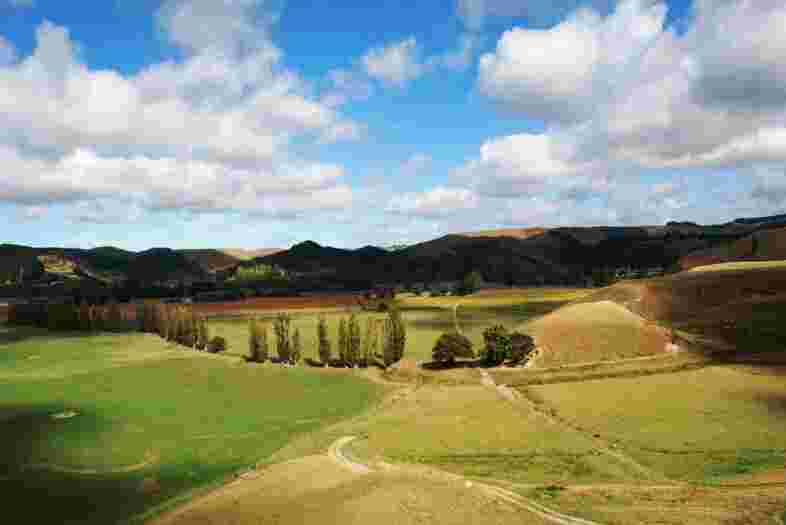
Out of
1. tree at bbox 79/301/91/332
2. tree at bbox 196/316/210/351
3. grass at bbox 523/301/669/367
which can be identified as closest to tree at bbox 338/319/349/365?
grass at bbox 523/301/669/367

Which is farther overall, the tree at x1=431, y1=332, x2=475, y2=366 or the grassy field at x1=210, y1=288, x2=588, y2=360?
the grassy field at x1=210, y1=288, x2=588, y2=360

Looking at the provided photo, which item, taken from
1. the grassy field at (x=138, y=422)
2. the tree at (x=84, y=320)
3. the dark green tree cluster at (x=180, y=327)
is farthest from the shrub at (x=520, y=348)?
the tree at (x=84, y=320)

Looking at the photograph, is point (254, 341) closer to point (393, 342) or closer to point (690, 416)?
point (393, 342)

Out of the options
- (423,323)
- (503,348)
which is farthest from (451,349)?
(423,323)

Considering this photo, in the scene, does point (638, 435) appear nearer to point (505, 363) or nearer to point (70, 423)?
point (505, 363)

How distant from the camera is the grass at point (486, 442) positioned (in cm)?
4882

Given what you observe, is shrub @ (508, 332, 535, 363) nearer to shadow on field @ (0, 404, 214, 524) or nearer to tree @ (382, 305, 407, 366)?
tree @ (382, 305, 407, 366)

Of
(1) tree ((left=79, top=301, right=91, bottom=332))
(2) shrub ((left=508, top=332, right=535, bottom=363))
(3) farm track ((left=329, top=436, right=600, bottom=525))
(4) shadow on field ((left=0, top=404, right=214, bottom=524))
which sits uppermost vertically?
(1) tree ((left=79, top=301, right=91, bottom=332))

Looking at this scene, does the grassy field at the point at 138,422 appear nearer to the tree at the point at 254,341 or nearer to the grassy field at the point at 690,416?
the tree at the point at 254,341

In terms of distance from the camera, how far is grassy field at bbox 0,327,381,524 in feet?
167

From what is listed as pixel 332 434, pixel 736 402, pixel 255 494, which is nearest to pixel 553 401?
pixel 736 402

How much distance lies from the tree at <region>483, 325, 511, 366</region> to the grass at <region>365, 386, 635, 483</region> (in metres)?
19.7

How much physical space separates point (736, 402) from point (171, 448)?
232ft

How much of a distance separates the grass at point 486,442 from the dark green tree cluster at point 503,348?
19.8 metres
